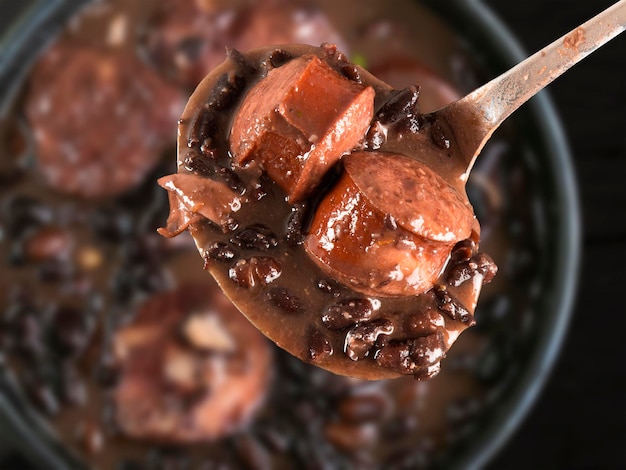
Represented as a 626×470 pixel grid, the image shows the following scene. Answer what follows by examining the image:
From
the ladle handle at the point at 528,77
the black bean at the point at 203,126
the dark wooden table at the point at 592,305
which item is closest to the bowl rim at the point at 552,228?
the dark wooden table at the point at 592,305

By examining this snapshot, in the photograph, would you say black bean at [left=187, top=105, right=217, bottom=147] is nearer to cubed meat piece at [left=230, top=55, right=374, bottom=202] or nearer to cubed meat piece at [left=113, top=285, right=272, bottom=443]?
cubed meat piece at [left=230, top=55, right=374, bottom=202]

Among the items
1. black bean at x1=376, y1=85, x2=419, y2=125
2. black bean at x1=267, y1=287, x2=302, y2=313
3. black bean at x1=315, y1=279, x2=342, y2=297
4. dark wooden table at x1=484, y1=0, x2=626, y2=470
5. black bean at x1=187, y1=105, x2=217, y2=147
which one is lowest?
dark wooden table at x1=484, y1=0, x2=626, y2=470

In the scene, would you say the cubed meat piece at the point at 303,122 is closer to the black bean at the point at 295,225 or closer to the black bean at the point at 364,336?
the black bean at the point at 295,225

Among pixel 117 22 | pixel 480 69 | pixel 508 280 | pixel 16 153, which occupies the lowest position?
pixel 508 280

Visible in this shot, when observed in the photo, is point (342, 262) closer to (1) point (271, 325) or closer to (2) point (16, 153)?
(1) point (271, 325)

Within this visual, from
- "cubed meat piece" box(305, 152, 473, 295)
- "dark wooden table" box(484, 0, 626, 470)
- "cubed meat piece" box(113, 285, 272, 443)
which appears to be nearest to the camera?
"cubed meat piece" box(305, 152, 473, 295)

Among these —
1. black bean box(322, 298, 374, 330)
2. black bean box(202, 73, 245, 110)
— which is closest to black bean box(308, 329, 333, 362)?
black bean box(322, 298, 374, 330)

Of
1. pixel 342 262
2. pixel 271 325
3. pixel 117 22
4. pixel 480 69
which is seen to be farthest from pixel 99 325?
pixel 480 69

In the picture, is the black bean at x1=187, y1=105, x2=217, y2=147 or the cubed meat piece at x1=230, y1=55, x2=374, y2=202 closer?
the cubed meat piece at x1=230, y1=55, x2=374, y2=202
